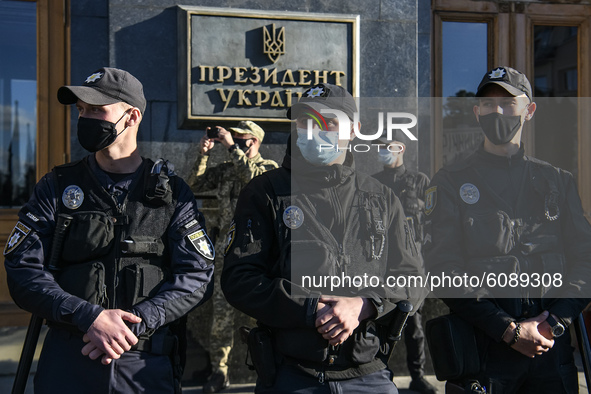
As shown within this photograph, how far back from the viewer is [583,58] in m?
7.01

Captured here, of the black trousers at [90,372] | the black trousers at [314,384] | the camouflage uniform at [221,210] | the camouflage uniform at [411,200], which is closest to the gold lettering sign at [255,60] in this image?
the camouflage uniform at [221,210]

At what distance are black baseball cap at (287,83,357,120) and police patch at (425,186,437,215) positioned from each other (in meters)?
0.59

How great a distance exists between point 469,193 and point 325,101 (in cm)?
88

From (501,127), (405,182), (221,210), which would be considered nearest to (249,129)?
(221,210)

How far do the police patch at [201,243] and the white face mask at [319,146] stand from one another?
0.61 metres

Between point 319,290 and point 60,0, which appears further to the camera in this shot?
point 60,0

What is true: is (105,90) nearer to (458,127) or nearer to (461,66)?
(458,127)

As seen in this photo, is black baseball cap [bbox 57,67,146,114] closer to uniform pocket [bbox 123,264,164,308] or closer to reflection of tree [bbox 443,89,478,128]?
uniform pocket [bbox 123,264,164,308]

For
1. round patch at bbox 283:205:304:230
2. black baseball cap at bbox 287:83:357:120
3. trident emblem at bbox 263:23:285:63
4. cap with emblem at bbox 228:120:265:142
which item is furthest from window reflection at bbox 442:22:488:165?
round patch at bbox 283:205:304:230

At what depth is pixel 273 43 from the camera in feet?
17.7

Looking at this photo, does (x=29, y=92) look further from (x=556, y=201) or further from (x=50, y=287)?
(x=556, y=201)

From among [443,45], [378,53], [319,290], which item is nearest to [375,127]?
[378,53]

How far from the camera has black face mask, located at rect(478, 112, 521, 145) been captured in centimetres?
330

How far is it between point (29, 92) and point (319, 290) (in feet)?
15.1
